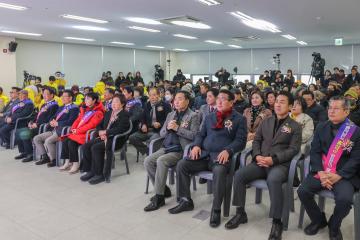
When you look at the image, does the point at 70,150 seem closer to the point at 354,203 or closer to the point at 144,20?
the point at 354,203

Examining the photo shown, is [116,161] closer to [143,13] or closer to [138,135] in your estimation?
[138,135]

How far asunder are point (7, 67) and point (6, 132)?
622 cm

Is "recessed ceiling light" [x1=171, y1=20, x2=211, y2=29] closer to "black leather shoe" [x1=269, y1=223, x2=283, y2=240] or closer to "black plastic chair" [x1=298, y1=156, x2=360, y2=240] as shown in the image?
"black plastic chair" [x1=298, y1=156, x2=360, y2=240]

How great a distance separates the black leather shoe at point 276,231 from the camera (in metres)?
2.47

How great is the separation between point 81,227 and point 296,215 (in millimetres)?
1970

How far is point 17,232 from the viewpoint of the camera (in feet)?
8.86

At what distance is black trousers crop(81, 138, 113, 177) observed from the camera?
391 cm

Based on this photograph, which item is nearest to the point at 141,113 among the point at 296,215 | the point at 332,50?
the point at 296,215

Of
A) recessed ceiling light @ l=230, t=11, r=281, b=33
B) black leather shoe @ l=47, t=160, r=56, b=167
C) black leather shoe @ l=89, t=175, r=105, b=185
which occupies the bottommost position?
black leather shoe @ l=89, t=175, r=105, b=185

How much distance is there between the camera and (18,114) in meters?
5.48

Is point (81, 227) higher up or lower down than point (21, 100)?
lower down

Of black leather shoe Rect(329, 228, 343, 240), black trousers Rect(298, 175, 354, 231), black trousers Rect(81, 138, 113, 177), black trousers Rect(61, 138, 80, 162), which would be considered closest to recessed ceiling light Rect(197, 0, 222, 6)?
black trousers Rect(81, 138, 113, 177)

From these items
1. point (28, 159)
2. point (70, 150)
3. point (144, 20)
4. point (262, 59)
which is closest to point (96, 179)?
point (70, 150)

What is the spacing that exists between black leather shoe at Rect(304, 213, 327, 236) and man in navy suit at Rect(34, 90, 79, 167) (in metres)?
3.49
